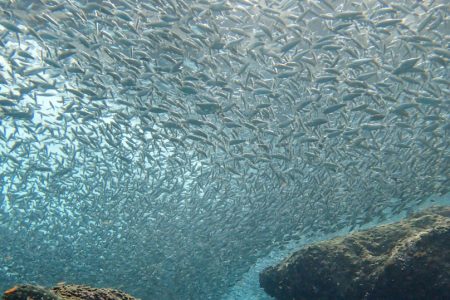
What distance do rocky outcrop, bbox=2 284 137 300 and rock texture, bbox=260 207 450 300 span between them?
5.70 metres

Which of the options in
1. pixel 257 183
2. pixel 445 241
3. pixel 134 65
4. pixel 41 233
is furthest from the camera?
pixel 41 233

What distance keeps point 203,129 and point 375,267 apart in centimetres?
793

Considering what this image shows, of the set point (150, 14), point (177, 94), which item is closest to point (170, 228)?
point (177, 94)

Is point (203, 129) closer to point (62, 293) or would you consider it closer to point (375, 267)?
point (375, 267)

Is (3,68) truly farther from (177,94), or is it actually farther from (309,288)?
(309,288)

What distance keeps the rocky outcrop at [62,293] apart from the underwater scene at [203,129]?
537cm

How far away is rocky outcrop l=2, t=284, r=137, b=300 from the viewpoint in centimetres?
347

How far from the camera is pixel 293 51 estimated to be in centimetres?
1134

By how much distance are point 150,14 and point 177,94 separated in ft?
8.79

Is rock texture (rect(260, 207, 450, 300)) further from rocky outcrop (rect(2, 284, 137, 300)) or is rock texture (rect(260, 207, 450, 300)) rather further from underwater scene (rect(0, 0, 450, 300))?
rocky outcrop (rect(2, 284, 137, 300))

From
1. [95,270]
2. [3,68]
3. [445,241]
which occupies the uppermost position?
[445,241]

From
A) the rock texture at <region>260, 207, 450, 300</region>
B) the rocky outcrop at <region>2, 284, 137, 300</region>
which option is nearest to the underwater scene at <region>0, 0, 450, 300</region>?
the rock texture at <region>260, 207, 450, 300</region>

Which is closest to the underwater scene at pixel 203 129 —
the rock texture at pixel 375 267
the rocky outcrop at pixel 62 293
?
the rock texture at pixel 375 267

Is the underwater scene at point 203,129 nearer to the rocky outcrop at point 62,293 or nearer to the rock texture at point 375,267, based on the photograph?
the rock texture at point 375,267
